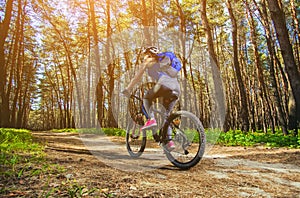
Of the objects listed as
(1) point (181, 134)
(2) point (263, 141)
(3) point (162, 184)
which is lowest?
(2) point (263, 141)

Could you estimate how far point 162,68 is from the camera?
391 centimetres

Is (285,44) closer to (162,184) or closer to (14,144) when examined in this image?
(162,184)

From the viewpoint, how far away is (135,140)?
17.7ft

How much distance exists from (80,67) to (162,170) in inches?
1235

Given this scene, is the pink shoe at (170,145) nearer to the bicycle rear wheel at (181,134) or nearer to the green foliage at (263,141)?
the bicycle rear wheel at (181,134)

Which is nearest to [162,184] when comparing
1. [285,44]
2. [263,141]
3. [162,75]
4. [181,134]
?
[181,134]

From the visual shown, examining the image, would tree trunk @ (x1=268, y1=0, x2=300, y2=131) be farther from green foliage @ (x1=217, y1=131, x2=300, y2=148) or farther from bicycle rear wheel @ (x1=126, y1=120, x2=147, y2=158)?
→ bicycle rear wheel @ (x1=126, y1=120, x2=147, y2=158)

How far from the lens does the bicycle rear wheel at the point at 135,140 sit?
5.14 m

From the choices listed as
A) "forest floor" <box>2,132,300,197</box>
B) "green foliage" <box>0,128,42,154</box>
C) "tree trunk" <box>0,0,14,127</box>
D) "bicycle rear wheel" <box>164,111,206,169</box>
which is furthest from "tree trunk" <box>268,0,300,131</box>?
"tree trunk" <box>0,0,14,127</box>

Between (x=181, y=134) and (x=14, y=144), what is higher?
(x=181, y=134)

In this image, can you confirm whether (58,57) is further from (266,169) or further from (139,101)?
(266,169)

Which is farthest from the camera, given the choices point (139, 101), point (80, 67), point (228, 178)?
point (80, 67)

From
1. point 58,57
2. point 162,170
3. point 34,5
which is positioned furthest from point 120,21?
point 162,170

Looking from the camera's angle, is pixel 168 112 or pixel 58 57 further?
pixel 58 57
